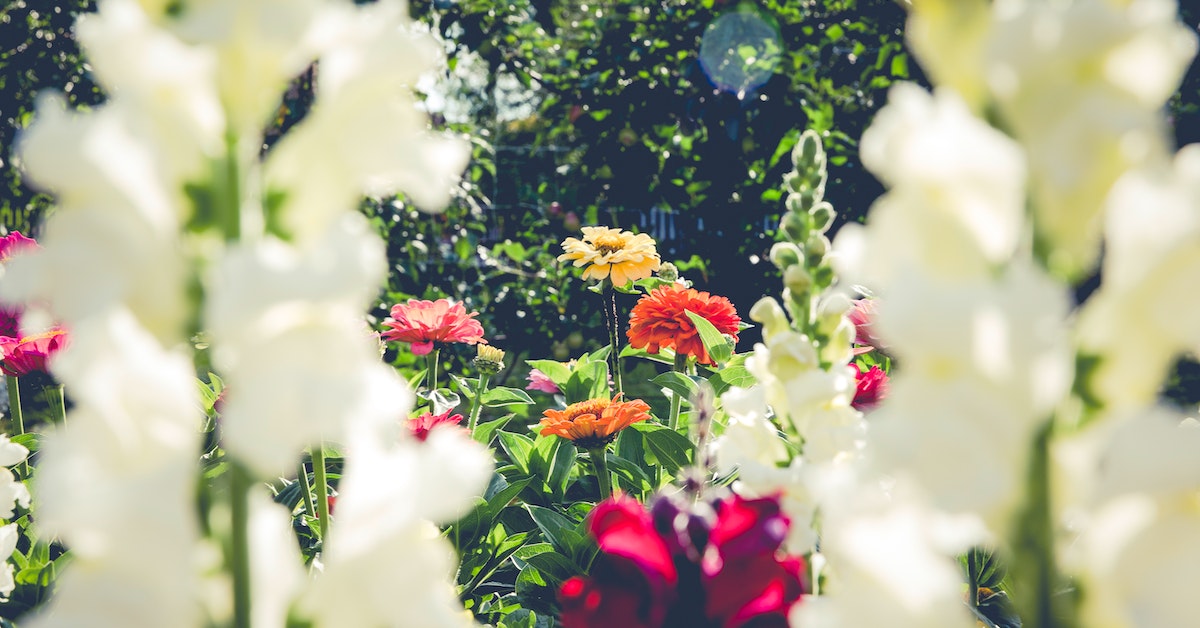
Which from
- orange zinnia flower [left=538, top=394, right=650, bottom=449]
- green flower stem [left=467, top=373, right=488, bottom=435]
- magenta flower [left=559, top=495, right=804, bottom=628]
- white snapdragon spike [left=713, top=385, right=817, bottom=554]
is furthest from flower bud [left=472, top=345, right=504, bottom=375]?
magenta flower [left=559, top=495, right=804, bottom=628]

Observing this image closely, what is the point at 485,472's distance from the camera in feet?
1.10

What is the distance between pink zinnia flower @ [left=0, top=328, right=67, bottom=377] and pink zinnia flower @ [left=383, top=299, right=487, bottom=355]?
41cm

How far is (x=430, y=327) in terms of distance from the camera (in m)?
1.30

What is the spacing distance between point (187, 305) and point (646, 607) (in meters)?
0.23

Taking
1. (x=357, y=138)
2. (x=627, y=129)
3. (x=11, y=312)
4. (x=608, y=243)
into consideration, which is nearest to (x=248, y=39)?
(x=357, y=138)

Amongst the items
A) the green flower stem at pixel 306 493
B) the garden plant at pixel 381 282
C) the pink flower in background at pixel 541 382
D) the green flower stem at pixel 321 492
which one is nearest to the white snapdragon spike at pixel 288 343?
the garden plant at pixel 381 282

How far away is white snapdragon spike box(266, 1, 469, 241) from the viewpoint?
1.07 feet

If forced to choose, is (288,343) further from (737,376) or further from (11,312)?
(11,312)

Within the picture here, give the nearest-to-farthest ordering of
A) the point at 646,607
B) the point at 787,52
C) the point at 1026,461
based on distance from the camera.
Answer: the point at 1026,461, the point at 646,607, the point at 787,52

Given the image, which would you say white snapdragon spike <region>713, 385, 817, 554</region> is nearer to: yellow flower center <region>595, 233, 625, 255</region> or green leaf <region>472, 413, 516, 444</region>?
green leaf <region>472, 413, 516, 444</region>

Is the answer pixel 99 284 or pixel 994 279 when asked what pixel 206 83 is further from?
pixel 994 279

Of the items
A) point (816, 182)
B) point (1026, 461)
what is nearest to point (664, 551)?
point (1026, 461)

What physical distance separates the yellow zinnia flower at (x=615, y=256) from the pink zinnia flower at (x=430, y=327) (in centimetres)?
22

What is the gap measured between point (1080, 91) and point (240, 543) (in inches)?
11.8
